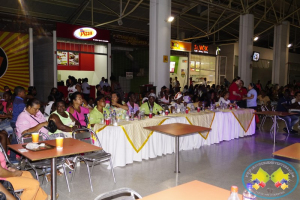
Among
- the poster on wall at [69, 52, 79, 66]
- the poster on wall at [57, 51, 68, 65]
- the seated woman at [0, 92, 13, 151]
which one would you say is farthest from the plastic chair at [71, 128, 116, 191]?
the poster on wall at [69, 52, 79, 66]

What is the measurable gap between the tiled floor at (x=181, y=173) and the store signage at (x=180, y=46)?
9170mm

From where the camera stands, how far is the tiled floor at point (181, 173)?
422 cm

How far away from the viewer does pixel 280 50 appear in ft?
58.1

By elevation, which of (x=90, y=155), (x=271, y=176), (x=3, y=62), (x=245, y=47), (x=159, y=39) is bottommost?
(x=271, y=176)

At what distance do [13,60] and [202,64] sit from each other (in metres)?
11.4

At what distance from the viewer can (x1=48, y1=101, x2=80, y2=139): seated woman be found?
4775 mm

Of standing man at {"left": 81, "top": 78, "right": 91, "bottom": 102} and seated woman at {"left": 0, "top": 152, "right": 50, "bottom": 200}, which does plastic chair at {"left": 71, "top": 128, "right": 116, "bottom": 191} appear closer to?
seated woman at {"left": 0, "top": 152, "right": 50, "bottom": 200}

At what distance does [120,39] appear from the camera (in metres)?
13.6

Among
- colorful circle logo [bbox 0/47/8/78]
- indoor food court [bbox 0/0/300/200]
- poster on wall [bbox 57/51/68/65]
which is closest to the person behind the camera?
indoor food court [bbox 0/0/300/200]

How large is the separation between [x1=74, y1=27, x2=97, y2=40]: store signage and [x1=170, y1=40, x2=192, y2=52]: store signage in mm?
4713

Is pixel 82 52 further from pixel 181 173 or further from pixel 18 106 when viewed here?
pixel 181 173

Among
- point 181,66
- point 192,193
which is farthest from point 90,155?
point 181,66

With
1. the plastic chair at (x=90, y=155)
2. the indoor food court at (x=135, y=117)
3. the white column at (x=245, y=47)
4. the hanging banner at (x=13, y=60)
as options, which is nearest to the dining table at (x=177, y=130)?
the indoor food court at (x=135, y=117)

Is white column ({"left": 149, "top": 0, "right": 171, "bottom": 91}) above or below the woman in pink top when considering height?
above
